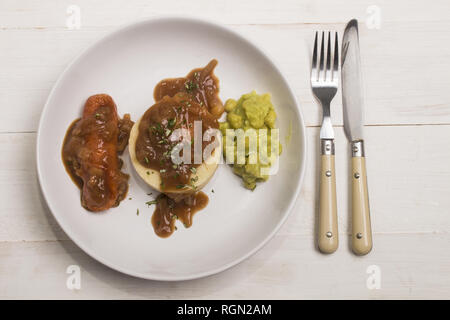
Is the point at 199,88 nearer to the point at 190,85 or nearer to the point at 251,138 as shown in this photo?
the point at 190,85

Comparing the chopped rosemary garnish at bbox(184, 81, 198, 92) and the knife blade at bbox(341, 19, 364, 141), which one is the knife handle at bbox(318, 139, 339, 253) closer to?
the knife blade at bbox(341, 19, 364, 141)

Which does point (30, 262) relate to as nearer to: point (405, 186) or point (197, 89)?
point (197, 89)

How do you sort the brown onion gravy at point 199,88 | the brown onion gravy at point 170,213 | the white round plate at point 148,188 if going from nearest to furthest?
the white round plate at point 148,188 < the brown onion gravy at point 170,213 < the brown onion gravy at point 199,88

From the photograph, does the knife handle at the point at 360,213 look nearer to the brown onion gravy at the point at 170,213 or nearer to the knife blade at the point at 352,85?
the knife blade at the point at 352,85

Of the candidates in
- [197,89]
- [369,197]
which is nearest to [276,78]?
[197,89]

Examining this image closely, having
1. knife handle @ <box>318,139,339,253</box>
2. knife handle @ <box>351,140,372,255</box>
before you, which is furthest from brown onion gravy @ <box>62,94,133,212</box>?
knife handle @ <box>351,140,372,255</box>

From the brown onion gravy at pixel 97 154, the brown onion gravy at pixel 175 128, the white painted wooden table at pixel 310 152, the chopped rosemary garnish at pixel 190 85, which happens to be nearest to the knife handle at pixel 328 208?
the white painted wooden table at pixel 310 152

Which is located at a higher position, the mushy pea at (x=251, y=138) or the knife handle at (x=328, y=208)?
the mushy pea at (x=251, y=138)
